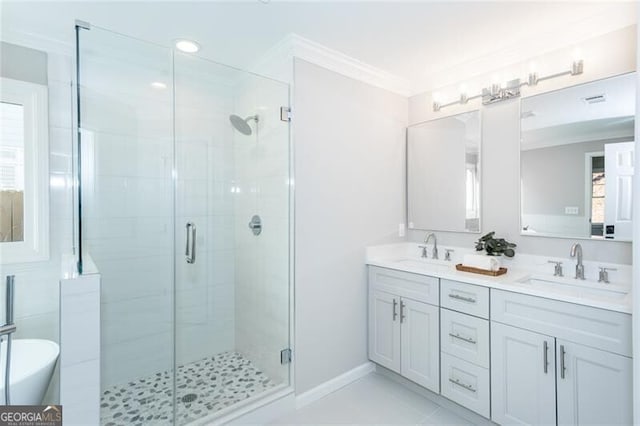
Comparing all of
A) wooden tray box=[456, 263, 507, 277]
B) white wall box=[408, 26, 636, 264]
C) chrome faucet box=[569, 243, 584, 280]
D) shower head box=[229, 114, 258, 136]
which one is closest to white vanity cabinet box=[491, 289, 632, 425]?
wooden tray box=[456, 263, 507, 277]

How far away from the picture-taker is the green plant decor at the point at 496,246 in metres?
2.24

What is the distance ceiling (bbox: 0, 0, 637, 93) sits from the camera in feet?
5.90

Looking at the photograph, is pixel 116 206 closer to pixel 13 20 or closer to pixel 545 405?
pixel 13 20

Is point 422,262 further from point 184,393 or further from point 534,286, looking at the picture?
point 184,393

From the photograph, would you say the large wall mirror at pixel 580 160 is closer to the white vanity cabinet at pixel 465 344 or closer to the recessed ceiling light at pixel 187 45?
the white vanity cabinet at pixel 465 344

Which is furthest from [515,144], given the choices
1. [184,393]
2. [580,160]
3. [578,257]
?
[184,393]

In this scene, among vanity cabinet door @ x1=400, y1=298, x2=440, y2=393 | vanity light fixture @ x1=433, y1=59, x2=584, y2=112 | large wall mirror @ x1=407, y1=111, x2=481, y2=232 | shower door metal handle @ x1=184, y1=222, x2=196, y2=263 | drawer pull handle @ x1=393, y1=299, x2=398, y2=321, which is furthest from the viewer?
large wall mirror @ x1=407, y1=111, x2=481, y2=232

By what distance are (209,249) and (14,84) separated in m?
1.59

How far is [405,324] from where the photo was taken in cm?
235

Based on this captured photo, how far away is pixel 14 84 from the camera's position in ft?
6.47

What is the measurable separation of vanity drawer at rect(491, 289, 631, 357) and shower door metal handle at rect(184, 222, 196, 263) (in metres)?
2.04

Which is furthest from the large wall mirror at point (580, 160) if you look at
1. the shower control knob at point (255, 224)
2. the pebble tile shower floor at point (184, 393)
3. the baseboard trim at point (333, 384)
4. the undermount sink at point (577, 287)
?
the pebble tile shower floor at point (184, 393)

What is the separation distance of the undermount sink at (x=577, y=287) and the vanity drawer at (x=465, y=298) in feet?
0.88

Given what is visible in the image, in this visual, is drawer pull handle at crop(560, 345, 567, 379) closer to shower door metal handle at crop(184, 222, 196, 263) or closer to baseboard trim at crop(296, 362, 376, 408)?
baseboard trim at crop(296, 362, 376, 408)
